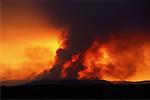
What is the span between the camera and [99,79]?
25.8 m

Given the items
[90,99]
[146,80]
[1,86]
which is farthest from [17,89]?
[146,80]

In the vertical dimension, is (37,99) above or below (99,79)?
below

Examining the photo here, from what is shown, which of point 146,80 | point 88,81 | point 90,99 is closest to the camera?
point 90,99

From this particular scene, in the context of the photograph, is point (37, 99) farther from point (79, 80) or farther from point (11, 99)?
point (79, 80)

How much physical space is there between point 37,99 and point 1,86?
406cm

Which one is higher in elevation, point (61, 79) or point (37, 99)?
point (61, 79)

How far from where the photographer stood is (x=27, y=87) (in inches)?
857

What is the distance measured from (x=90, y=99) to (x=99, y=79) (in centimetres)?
1028

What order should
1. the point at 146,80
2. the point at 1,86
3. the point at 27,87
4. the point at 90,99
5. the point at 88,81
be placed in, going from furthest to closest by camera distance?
the point at 88,81 < the point at 146,80 < the point at 27,87 < the point at 1,86 < the point at 90,99

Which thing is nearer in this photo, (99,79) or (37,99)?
(37,99)

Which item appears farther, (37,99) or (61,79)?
(61,79)

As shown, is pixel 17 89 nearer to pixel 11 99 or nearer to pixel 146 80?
pixel 11 99

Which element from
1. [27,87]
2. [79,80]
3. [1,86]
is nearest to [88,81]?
[79,80]

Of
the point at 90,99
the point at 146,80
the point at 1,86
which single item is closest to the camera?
the point at 90,99
